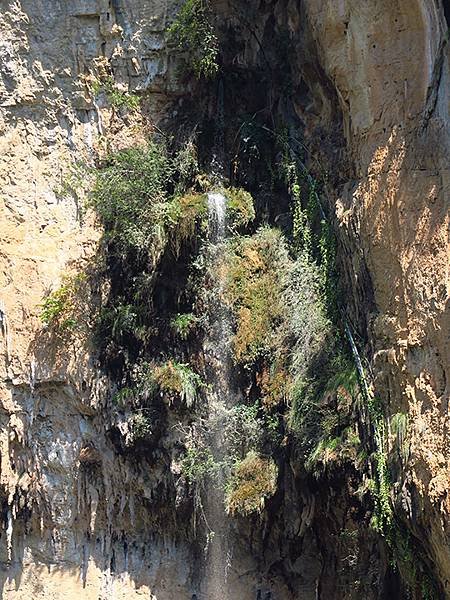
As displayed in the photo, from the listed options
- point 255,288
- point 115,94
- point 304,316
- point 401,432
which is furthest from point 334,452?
point 115,94

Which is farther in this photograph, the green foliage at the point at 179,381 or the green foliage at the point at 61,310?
the green foliage at the point at 61,310

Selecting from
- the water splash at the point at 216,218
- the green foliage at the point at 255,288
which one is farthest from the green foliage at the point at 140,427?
the water splash at the point at 216,218

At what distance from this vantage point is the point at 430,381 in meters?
7.62

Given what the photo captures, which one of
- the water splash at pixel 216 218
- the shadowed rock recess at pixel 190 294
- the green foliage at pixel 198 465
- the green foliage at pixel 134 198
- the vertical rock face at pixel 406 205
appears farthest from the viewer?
the water splash at pixel 216 218

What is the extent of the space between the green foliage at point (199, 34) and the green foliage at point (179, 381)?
3263mm

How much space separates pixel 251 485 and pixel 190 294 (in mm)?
2168

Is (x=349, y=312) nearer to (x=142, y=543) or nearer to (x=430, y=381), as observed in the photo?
(x=430, y=381)

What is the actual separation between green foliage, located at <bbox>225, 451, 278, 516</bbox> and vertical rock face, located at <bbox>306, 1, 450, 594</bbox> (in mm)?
1627

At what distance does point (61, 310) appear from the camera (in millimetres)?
9922

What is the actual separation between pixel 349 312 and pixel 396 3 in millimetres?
2937

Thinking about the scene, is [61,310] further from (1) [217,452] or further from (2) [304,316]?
(2) [304,316]

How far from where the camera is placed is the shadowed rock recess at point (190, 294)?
348 inches

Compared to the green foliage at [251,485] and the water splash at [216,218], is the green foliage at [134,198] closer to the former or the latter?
the water splash at [216,218]

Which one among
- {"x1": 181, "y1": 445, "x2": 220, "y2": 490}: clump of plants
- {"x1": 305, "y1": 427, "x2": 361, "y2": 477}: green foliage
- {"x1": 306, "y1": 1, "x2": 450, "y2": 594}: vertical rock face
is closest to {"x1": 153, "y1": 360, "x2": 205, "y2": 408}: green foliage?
{"x1": 181, "y1": 445, "x2": 220, "y2": 490}: clump of plants
